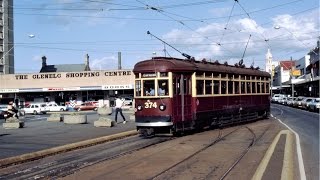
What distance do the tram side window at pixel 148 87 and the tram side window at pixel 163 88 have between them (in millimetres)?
274

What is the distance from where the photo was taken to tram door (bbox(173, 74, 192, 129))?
65.0ft

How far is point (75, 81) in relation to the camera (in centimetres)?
8331

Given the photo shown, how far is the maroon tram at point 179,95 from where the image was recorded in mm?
19578

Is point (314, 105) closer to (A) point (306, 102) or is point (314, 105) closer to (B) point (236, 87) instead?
(A) point (306, 102)

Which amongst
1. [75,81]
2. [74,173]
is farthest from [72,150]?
[75,81]

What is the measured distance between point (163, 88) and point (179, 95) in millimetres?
762

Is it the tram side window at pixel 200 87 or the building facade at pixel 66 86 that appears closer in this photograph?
the tram side window at pixel 200 87

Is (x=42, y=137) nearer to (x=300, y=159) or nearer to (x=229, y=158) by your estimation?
(x=229, y=158)

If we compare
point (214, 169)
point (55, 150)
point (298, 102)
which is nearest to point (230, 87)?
point (55, 150)

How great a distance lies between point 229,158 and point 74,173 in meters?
4.37

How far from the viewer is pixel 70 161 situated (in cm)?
1348

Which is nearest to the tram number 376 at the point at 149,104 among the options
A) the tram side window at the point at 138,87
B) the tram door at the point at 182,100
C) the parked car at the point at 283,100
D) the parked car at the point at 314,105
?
the tram side window at the point at 138,87

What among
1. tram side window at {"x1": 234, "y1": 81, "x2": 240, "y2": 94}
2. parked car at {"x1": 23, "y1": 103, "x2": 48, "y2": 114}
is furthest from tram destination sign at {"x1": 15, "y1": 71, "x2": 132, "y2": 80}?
tram side window at {"x1": 234, "y1": 81, "x2": 240, "y2": 94}

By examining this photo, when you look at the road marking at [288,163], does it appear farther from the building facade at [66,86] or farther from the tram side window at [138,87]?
the building facade at [66,86]
